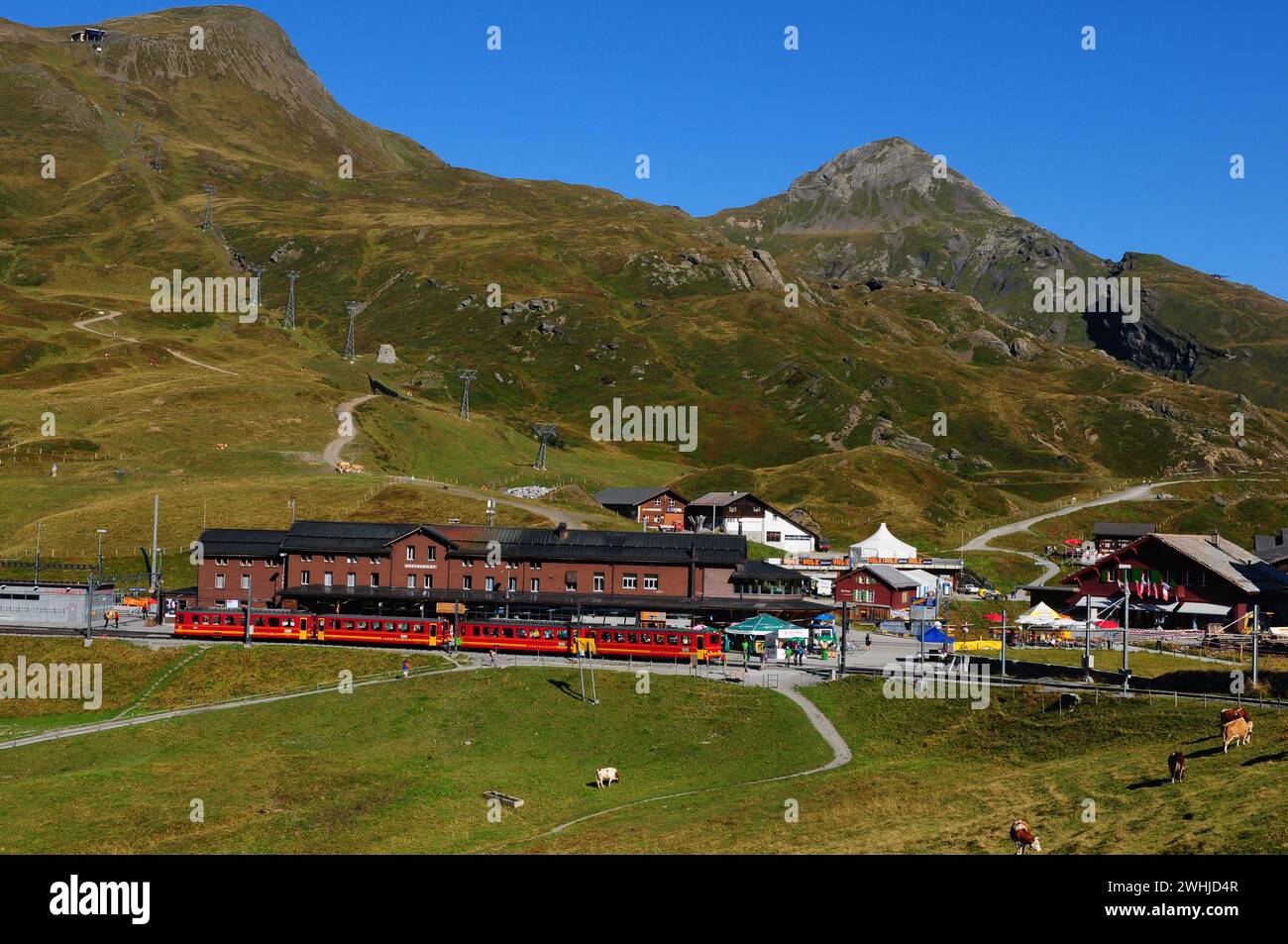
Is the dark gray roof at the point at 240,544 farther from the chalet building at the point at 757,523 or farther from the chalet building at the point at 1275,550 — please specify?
the chalet building at the point at 1275,550

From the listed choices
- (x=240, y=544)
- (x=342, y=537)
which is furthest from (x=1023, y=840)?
(x=240, y=544)

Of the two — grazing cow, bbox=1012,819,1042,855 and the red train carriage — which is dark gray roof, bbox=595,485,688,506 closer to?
the red train carriage

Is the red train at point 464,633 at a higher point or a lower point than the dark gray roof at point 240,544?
lower

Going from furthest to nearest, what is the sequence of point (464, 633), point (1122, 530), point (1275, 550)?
point (1122, 530)
point (1275, 550)
point (464, 633)

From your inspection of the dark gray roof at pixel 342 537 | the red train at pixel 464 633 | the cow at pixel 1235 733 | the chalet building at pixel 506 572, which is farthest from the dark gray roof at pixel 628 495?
the cow at pixel 1235 733

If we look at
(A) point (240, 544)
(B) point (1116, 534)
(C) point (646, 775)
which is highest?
(B) point (1116, 534)

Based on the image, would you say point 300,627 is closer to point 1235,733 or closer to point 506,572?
point 506,572
